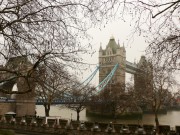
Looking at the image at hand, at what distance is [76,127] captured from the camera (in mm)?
17578

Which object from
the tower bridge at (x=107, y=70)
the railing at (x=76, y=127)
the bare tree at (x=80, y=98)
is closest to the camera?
the tower bridge at (x=107, y=70)

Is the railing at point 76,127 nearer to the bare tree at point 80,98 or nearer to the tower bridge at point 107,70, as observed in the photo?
the tower bridge at point 107,70

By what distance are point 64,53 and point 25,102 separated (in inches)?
1032

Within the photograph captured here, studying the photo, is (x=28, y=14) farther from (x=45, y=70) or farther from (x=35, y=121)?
(x=35, y=121)

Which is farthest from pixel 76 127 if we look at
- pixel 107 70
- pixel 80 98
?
pixel 107 70

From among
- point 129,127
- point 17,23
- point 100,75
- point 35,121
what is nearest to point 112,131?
point 129,127

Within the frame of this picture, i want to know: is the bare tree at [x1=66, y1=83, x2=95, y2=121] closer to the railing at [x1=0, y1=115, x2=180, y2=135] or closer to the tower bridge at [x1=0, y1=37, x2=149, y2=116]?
the tower bridge at [x1=0, y1=37, x2=149, y2=116]

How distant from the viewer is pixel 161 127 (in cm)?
1631

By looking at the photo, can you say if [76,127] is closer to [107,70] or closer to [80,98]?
[80,98]

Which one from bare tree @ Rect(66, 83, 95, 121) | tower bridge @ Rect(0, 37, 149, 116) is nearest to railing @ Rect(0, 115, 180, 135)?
tower bridge @ Rect(0, 37, 149, 116)

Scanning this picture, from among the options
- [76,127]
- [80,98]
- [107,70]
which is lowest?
[76,127]

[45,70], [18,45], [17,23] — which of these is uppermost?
[17,23]

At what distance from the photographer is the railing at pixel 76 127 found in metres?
16.1

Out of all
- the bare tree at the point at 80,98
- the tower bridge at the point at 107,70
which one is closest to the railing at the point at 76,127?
the tower bridge at the point at 107,70
